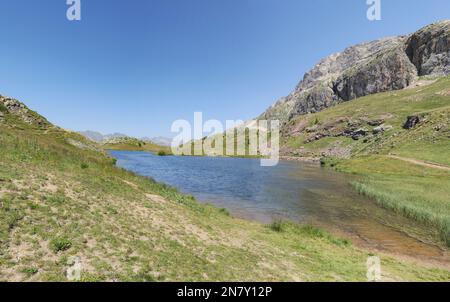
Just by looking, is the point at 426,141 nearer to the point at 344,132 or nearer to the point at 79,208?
the point at 344,132

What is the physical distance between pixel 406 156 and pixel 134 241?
87.9 metres

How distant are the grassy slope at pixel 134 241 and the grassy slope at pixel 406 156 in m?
14.6

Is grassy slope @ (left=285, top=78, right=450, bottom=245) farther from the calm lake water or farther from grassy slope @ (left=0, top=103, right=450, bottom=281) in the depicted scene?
grassy slope @ (left=0, top=103, right=450, bottom=281)

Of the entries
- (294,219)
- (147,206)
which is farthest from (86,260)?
(294,219)

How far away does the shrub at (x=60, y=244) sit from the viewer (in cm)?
1225

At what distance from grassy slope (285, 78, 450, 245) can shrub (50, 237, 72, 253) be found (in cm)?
3028

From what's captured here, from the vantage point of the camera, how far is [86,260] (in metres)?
12.1

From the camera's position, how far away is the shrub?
12.2 meters

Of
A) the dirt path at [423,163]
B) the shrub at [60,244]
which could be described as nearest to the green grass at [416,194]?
the dirt path at [423,163]

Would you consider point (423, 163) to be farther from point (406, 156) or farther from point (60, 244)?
point (60, 244)

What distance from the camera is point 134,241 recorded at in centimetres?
1499

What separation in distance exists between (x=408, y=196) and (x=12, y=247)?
154ft

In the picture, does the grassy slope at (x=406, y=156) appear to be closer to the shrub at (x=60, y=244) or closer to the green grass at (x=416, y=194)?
the green grass at (x=416, y=194)

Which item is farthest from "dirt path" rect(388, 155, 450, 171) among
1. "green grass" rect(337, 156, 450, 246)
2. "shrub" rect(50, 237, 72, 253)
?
"shrub" rect(50, 237, 72, 253)
